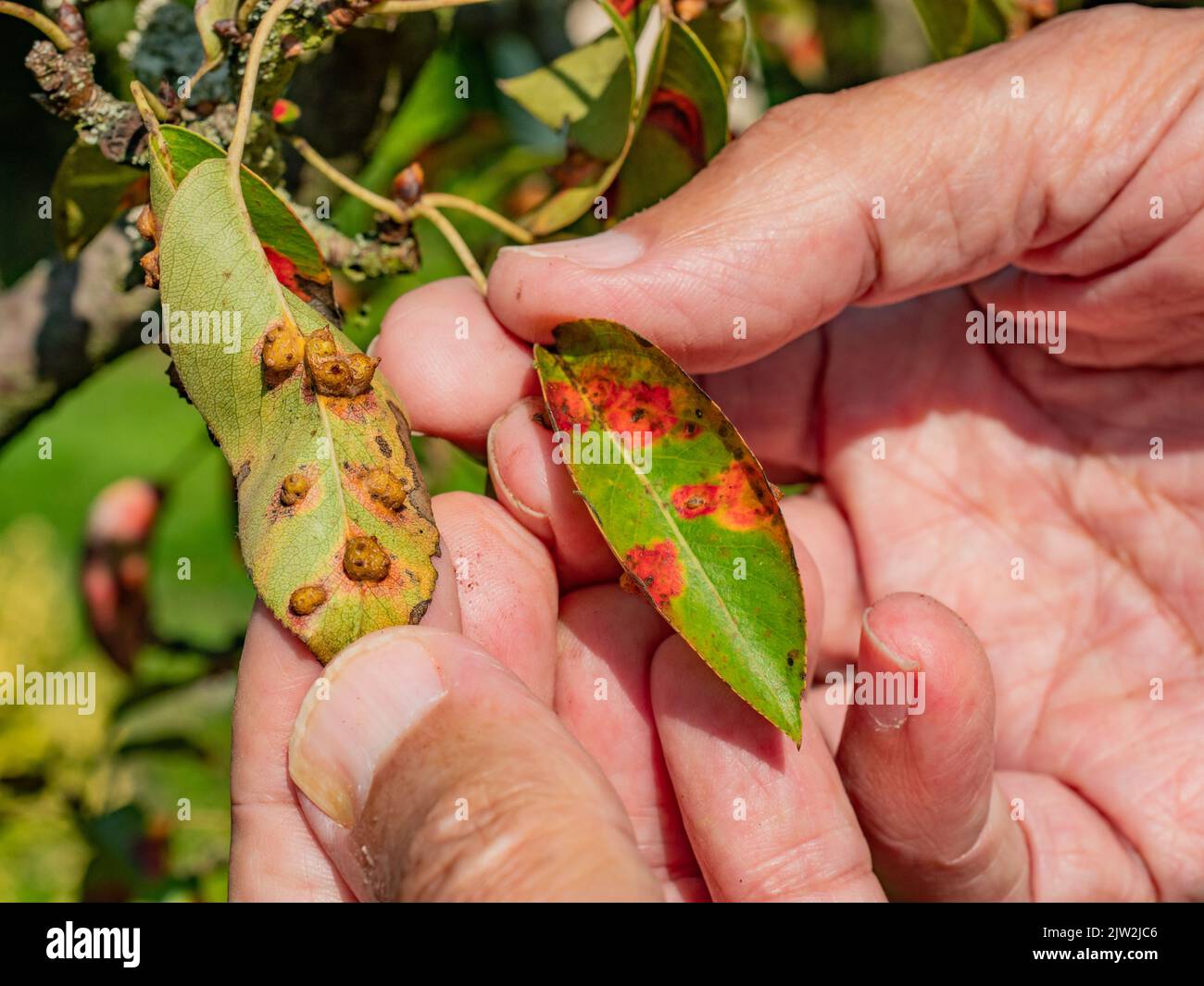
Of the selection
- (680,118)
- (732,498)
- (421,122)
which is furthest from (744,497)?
(421,122)

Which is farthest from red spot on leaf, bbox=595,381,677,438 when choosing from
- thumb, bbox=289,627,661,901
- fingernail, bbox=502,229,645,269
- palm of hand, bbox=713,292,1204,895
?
palm of hand, bbox=713,292,1204,895

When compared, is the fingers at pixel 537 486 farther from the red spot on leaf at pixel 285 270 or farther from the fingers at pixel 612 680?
the red spot on leaf at pixel 285 270

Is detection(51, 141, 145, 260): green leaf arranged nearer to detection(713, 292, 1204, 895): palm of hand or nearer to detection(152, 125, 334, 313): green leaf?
detection(152, 125, 334, 313): green leaf

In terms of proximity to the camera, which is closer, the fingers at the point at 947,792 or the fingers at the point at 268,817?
the fingers at the point at 268,817

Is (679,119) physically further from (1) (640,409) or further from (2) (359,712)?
(2) (359,712)

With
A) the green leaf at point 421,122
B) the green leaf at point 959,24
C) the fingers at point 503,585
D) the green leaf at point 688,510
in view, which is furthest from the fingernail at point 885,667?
the green leaf at point 421,122

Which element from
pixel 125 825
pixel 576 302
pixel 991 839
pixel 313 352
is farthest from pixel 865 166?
pixel 125 825
